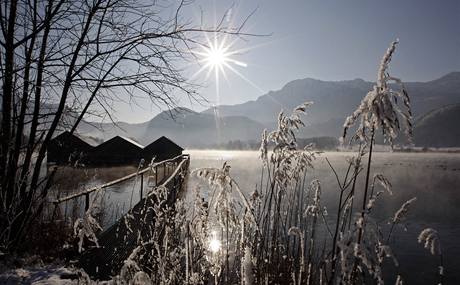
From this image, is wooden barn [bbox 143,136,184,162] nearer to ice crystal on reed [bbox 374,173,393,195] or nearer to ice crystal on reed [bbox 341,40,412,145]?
ice crystal on reed [bbox 374,173,393,195]

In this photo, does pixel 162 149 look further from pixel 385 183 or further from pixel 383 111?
pixel 383 111

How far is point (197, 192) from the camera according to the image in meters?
3.22

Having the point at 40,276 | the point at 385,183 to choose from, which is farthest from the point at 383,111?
the point at 40,276

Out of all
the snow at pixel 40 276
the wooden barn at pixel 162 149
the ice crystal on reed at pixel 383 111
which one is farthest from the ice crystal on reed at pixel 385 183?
the wooden barn at pixel 162 149

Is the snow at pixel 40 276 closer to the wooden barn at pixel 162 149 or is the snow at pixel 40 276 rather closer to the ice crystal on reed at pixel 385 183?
the ice crystal on reed at pixel 385 183

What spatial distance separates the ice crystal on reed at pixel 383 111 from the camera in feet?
6.88

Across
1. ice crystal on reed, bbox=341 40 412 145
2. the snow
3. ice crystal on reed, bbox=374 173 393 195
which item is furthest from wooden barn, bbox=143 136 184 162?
ice crystal on reed, bbox=341 40 412 145

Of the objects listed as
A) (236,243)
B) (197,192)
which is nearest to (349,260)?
(197,192)

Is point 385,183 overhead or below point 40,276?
overhead

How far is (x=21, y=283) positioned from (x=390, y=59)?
5.56m

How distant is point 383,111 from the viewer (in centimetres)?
210

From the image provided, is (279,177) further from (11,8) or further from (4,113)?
(11,8)

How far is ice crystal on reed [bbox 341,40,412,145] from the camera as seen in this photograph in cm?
210

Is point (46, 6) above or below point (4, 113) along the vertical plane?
above
